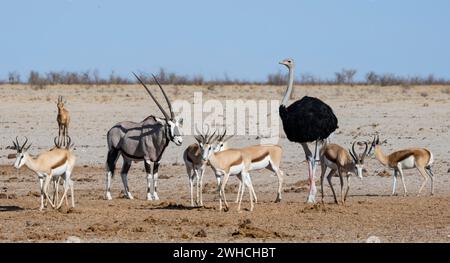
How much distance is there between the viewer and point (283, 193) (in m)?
19.6

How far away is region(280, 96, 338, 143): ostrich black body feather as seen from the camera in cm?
1759

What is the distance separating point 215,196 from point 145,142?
1.60 metres

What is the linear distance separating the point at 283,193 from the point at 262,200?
1.22 m

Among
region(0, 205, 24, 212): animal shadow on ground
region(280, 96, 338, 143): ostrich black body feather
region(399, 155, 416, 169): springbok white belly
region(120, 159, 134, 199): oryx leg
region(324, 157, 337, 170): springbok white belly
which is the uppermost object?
region(280, 96, 338, 143): ostrich black body feather

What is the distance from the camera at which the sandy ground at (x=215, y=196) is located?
45.6ft

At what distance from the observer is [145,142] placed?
19.0 metres

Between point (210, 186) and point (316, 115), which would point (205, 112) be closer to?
point (210, 186)

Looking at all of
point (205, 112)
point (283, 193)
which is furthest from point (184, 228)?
point (205, 112)

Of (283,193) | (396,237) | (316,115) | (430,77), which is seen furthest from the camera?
(430,77)

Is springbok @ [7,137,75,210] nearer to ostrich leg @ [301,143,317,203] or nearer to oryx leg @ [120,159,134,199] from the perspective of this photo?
oryx leg @ [120,159,134,199]

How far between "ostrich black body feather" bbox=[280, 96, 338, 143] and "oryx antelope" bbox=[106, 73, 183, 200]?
2.16 meters

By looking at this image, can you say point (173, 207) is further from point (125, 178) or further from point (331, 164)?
point (331, 164)

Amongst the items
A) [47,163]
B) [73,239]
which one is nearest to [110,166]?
[47,163]

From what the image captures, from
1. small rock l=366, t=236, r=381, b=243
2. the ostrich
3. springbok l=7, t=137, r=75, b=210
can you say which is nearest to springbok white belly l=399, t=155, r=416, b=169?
the ostrich
